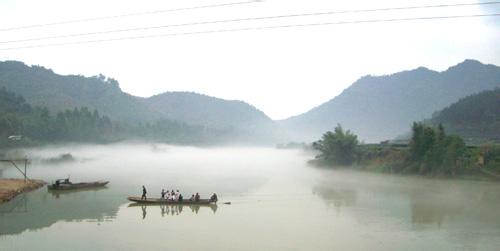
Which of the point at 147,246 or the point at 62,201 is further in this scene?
the point at 62,201

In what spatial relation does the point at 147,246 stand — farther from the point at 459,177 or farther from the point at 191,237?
the point at 459,177

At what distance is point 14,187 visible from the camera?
129 ft

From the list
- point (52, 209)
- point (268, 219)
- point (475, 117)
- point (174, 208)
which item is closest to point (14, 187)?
point (52, 209)

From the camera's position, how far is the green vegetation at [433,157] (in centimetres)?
5303

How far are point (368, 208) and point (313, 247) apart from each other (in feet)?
40.0

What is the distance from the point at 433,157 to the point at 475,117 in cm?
6790

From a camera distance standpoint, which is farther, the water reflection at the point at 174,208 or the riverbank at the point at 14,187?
the riverbank at the point at 14,187

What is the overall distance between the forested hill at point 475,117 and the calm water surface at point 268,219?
216ft

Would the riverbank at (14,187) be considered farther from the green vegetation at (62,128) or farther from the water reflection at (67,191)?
the green vegetation at (62,128)

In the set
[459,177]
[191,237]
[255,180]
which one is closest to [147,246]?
[191,237]

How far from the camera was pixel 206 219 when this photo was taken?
93.0 feet

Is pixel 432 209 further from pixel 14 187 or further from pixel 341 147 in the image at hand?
pixel 341 147

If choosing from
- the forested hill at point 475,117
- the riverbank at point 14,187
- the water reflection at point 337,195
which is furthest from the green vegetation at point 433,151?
the forested hill at point 475,117

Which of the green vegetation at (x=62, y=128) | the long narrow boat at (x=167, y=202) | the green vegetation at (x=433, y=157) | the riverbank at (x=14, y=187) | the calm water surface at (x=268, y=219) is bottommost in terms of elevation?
the calm water surface at (x=268, y=219)
